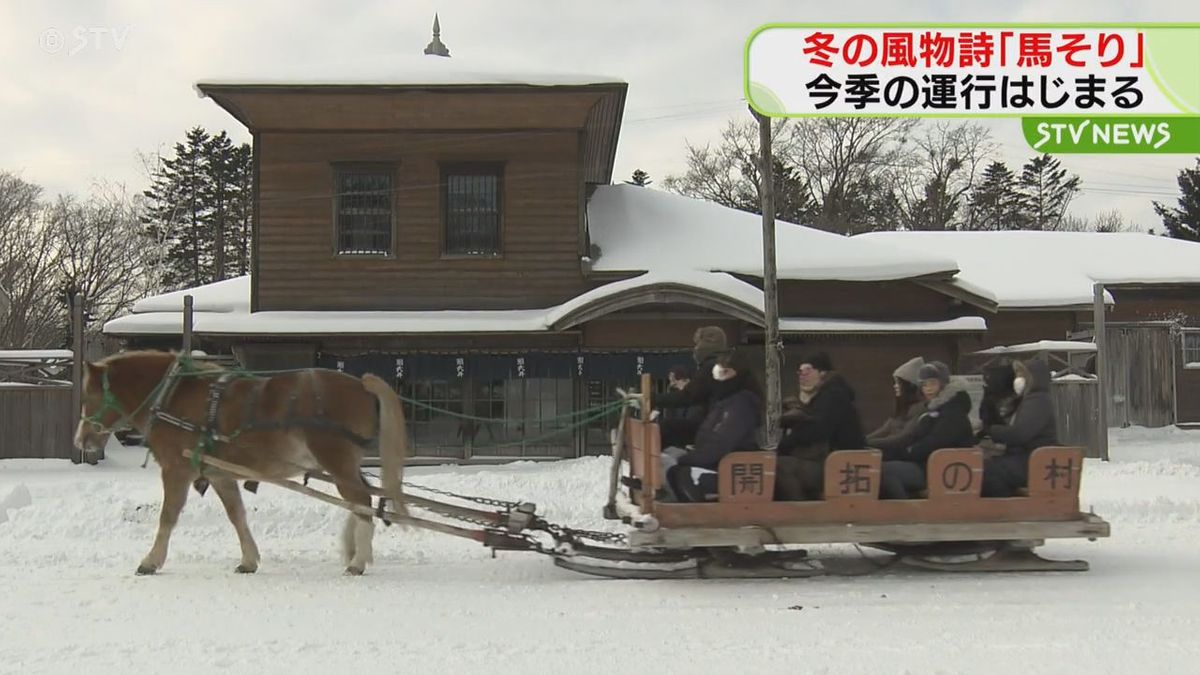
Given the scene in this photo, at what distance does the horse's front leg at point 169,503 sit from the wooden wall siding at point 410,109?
1099cm

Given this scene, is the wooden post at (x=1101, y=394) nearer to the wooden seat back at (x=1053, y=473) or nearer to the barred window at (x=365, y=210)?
the wooden seat back at (x=1053, y=473)

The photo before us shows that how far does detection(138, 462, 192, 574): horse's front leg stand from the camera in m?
7.73

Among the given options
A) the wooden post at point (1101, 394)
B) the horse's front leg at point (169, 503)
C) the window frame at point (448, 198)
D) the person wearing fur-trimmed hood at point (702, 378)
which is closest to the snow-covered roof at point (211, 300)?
the window frame at point (448, 198)

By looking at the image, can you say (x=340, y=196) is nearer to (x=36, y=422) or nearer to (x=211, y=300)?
(x=211, y=300)

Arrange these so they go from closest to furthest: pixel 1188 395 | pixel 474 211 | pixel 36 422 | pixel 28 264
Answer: pixel 36 422
pixel 474 211
pixel 1188 395
pixel 28 264

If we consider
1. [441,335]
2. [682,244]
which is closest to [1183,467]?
[682,244]

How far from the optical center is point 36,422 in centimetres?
1650

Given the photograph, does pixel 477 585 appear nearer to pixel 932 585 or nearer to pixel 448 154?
pixel 932 585

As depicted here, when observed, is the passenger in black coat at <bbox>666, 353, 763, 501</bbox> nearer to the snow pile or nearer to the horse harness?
the horse harness

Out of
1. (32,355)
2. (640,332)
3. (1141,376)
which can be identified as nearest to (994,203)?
(1141,376)

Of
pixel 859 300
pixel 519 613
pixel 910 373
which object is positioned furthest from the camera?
pixel 859 300

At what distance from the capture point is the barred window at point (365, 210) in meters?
18.3

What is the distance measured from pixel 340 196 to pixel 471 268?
2702 millimetres

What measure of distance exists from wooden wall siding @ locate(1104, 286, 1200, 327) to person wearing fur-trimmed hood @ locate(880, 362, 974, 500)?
67.4ft
